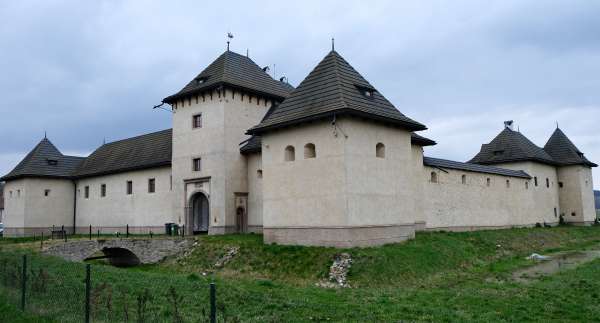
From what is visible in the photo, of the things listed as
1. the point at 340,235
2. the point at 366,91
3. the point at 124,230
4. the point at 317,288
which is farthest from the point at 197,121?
the point at 317,288

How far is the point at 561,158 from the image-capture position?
41.4 metres

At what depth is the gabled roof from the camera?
26.2 meters

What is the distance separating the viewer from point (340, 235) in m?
17.9

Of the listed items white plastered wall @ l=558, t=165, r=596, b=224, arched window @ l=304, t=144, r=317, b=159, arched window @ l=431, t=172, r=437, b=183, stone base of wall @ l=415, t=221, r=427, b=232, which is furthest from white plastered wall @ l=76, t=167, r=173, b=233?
white plastered wall @ l=558, t=165, r=596, b=224

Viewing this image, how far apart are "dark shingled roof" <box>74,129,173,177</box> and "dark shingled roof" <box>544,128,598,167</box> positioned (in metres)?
31.6

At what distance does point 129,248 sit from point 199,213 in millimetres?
4616

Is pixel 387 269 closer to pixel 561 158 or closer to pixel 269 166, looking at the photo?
pixel 269 166

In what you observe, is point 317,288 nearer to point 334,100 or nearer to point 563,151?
point 334,100

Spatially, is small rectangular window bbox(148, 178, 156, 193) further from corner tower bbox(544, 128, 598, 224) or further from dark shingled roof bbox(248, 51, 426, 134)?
corner tower bbox(544, 128, 598, 224)

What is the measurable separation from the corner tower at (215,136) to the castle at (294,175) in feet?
0.25

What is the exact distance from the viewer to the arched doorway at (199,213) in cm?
2706

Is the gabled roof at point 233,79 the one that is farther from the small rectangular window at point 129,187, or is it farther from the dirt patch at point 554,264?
the dirt patch at point 554,264

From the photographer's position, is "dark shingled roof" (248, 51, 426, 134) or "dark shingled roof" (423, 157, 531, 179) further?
"dark shingled roof" (423, 157, 531, 179)

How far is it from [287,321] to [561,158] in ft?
128
